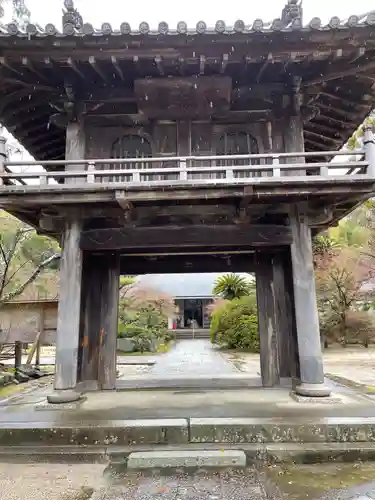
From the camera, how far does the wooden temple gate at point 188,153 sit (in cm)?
701

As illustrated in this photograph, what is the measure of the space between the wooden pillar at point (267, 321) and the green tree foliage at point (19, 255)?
877 centimetres

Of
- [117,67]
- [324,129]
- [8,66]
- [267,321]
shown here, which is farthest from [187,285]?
[8,66]

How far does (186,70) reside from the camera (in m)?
7.71

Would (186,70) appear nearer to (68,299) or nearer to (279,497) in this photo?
(68,299)

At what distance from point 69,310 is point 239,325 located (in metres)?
18.6

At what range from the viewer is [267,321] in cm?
954

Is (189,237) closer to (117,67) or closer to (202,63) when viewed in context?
(202,63)

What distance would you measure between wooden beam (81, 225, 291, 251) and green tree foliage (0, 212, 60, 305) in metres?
6.89

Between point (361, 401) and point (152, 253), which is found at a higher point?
point (152, 253)

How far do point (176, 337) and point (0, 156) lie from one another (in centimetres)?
3519

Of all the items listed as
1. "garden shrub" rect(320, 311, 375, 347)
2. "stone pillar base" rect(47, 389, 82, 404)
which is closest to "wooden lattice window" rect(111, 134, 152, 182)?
"stone pillar base" rect(47, 389, 82, 404)

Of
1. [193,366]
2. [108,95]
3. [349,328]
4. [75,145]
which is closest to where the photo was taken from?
[108,95]

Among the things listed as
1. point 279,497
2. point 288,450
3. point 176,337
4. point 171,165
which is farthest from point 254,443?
point 176,337

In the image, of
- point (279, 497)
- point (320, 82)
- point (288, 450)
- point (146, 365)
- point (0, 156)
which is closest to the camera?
point (279, 497)
